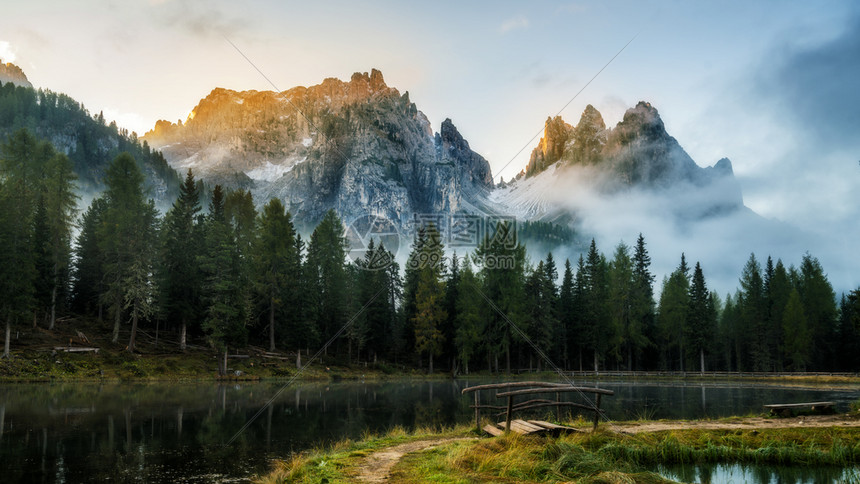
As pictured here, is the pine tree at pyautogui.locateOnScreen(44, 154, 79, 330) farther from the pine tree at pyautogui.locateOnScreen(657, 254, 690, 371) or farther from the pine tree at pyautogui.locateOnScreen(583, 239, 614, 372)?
the pine tree at pyautogui.locateOnScreen(657, 254, 690, 371)

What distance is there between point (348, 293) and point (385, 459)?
56415 millimetres

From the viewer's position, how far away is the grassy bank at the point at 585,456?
1086 centimetres

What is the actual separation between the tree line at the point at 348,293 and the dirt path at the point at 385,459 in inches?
1451

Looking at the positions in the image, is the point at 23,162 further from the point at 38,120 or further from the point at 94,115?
the point at 94,115

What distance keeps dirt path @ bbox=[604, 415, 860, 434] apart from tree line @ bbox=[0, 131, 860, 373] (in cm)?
3149

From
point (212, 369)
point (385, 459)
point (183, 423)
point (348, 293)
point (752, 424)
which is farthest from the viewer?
point (348, 293)

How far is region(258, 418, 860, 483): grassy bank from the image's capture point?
35.6 feet

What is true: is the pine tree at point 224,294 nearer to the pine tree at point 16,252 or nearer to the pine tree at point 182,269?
the pine tree at point 182,269

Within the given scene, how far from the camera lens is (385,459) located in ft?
44.1

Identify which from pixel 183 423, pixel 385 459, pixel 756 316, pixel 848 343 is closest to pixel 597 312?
pixel 756 316

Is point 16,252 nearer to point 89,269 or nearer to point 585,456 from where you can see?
point 89,269

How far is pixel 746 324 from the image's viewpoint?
78250 millimetres

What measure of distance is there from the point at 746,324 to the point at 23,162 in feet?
315

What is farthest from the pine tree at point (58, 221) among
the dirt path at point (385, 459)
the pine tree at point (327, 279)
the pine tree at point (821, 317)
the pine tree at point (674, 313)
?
the pine tree at point (821, 317)
